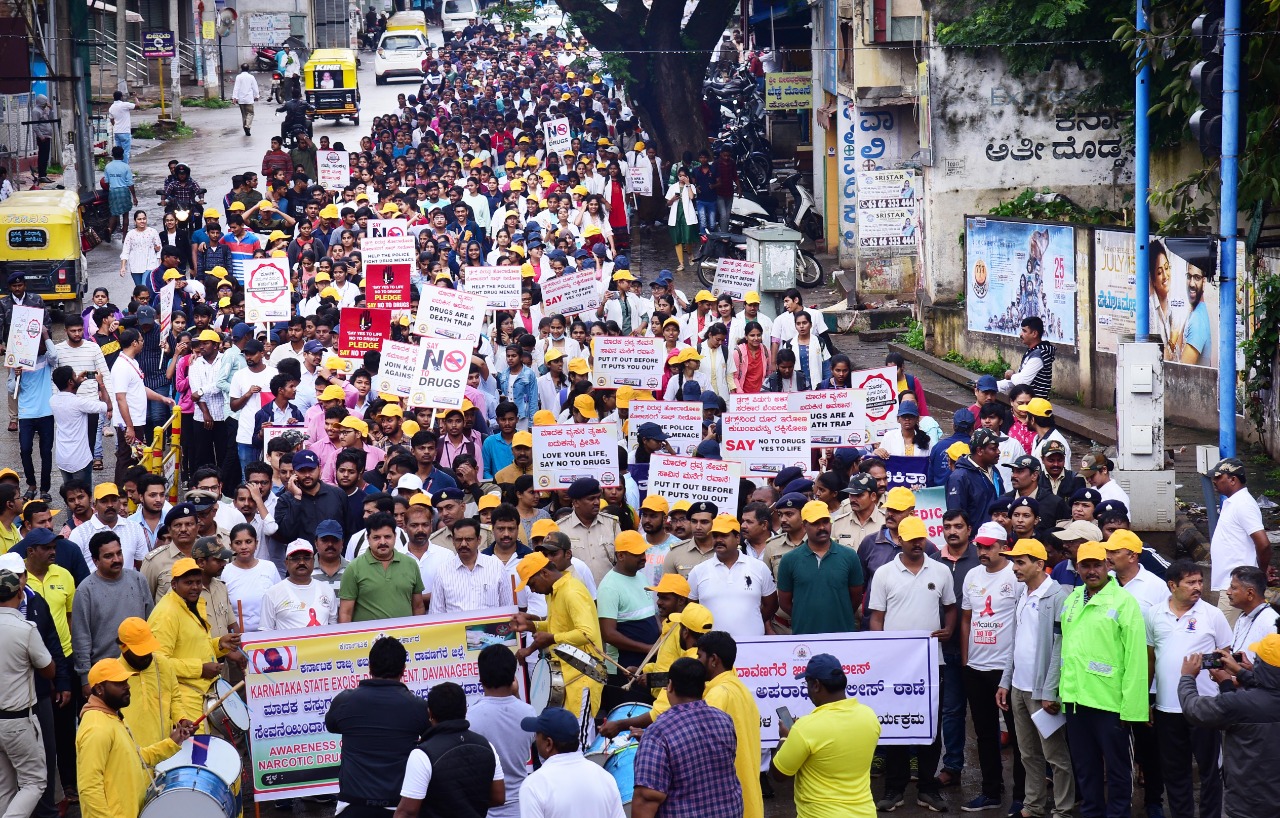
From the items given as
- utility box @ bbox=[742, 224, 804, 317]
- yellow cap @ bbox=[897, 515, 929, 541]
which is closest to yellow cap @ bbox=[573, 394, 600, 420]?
yellow cap @ bbox=[897, 515, 929, 541]

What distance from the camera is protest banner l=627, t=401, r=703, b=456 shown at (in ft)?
43.8

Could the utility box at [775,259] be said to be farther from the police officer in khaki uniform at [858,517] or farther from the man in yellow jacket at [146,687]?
the man in yellow jacket at [146,687]

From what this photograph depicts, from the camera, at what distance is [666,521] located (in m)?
11.1

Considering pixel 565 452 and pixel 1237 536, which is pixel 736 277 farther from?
pixel 1237 536

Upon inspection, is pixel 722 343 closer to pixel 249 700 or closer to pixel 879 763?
pixel 879 763

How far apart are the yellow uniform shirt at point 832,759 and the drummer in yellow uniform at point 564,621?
1887 mm

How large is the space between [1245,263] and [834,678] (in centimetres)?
1123

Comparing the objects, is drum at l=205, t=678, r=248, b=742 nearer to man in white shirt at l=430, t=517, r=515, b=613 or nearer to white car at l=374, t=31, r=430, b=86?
man in white shirt at l=430, t=517, r=515, b=613

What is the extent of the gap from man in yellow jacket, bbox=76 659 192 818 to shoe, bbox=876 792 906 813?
3.96 m

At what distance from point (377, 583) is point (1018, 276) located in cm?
1247

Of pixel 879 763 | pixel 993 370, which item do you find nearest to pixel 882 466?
pixel 879 763

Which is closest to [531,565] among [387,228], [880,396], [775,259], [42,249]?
[880,396]

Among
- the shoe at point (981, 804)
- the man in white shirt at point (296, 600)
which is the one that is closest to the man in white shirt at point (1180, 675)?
the shoe at point (981, 804)

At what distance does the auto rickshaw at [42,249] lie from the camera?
2380cm
